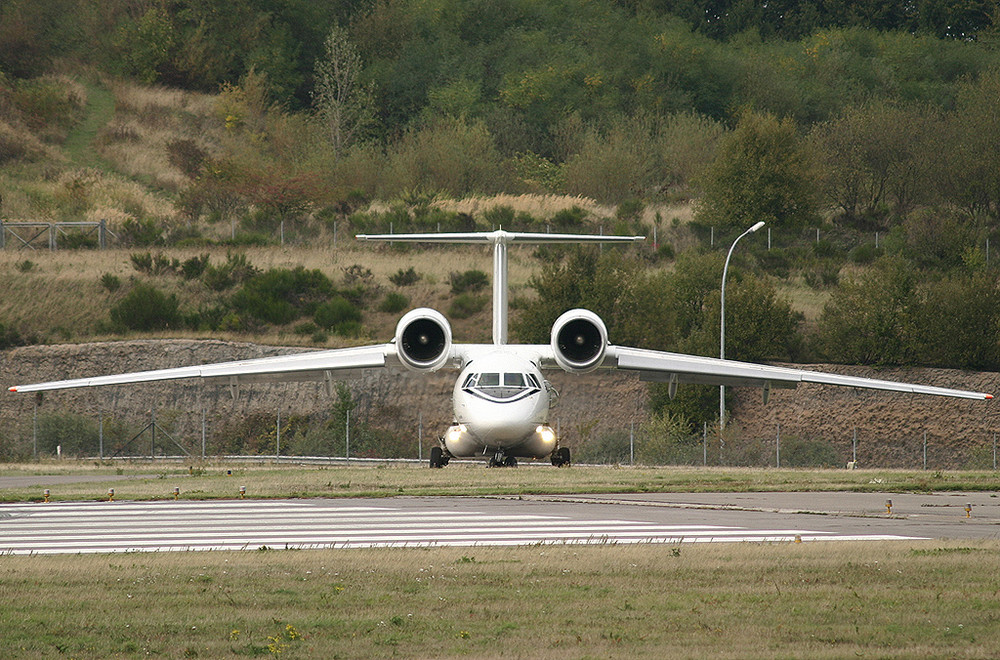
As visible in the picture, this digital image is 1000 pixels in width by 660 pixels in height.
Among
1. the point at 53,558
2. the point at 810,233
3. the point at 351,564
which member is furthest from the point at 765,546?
the point at 810,233

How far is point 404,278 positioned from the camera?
59281 mm

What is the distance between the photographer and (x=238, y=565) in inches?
494

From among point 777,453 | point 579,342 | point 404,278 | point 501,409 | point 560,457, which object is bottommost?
point 777,453

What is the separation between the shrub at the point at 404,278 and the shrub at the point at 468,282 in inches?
66.5

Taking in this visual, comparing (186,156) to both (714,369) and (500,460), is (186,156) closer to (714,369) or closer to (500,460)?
(500,460)

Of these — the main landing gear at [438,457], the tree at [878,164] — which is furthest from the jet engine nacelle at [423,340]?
the tree at [878,164]

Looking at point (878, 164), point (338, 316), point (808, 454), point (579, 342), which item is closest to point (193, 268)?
point (338, 316)

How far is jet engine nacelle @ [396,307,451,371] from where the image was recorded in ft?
96.9

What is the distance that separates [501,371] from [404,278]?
1247 inches

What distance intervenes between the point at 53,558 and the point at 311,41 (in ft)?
267

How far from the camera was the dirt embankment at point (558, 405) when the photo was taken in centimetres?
4628

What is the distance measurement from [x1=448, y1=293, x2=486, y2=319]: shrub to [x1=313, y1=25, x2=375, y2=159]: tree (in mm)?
25288

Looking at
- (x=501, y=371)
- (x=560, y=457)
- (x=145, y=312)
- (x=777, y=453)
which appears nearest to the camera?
(x=501, y=371)

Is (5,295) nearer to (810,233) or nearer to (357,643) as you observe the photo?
(810,233)
